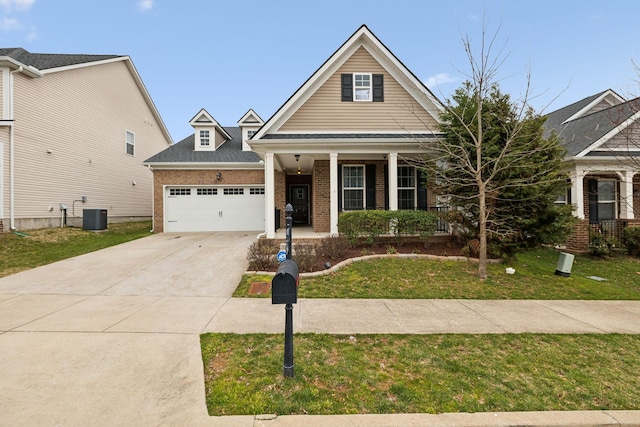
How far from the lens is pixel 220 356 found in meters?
3.48

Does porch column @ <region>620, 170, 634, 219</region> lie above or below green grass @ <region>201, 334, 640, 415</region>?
above

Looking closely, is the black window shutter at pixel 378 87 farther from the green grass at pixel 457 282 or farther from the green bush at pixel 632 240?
the green bush at pixel 632 240

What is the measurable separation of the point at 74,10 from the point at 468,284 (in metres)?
21.7

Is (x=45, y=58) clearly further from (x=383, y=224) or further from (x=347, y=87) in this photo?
(x=383, y=224)

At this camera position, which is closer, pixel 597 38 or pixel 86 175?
pixel 597 38

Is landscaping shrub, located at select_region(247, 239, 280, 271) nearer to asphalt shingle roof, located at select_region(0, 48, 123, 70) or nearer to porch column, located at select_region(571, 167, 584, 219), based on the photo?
→ porch column, located at select_region(571, 167, 584, 219)

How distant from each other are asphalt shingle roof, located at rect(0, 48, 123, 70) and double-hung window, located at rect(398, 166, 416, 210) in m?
16.0

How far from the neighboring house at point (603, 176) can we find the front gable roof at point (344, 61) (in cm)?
502

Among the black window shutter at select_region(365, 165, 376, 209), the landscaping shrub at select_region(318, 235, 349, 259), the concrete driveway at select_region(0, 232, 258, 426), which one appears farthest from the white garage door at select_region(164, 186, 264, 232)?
the landscaping shrub at select_region(318, 235, 349, 259)

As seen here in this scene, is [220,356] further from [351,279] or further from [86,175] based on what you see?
[86,175]

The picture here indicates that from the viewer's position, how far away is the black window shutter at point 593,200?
1148 centimetres

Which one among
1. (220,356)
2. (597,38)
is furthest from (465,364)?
(597,38)

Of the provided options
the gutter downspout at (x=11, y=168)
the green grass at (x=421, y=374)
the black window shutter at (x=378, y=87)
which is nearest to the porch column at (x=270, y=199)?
the black window shutter at (x=378, y=87)

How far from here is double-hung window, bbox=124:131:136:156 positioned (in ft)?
59.1
